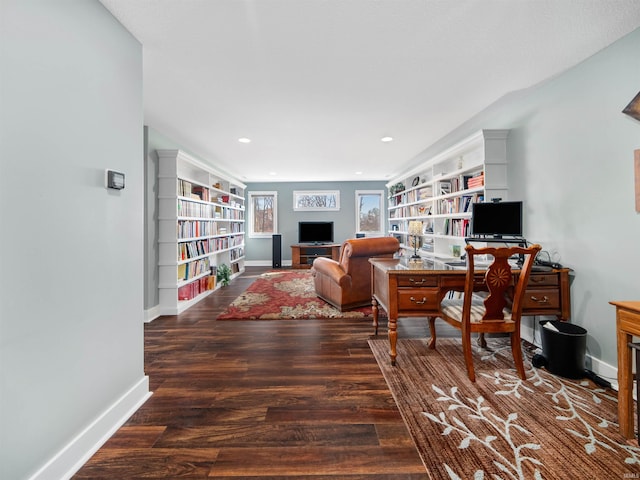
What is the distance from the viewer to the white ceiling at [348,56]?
1529 millimetres

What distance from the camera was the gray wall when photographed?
24.5 ft

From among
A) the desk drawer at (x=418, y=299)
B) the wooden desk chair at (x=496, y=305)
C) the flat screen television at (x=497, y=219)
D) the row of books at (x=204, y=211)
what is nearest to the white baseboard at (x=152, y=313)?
the row of books at (x=204, y=211)

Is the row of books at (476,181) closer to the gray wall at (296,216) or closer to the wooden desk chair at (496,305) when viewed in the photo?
the wooden desk chair at (496,305)

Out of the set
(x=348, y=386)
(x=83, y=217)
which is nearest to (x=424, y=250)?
(x=348, y=386)

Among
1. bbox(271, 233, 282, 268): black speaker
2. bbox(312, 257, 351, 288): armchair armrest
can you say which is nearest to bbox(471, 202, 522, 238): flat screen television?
bbox(312, 257, 351, 288): armchair armrest

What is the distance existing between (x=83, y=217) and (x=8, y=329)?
549 mm

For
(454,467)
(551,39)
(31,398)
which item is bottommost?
(454,467)

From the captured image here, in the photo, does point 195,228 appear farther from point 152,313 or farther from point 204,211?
point 152,313

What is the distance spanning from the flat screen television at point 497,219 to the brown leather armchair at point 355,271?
1.05 meters

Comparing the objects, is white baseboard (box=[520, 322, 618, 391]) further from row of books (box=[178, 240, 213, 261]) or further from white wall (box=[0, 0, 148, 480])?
row of books (box=[178, 240, 213, 261])

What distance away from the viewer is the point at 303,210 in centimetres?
748

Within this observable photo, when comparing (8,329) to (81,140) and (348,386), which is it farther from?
(348,386)

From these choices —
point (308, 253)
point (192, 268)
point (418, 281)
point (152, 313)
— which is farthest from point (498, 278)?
point (308, 253)

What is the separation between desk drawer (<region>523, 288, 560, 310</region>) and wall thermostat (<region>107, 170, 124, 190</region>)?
116 inches
